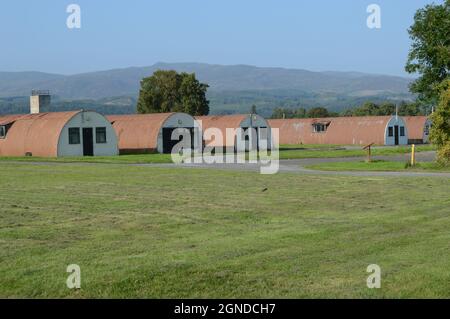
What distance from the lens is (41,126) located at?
194ft

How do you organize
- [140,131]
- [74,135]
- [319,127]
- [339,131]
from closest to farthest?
1. [74,135]
2. [140,131]
3. [339,131]
4. [319,127]

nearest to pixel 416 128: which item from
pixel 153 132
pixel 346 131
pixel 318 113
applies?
pixel 346 131

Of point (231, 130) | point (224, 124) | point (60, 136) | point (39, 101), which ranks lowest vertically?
point (231, 130)

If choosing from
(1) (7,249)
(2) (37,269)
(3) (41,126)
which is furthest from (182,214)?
(3) (41,126)

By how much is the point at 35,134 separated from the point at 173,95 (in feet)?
156

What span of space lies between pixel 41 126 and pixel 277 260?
5097 cm

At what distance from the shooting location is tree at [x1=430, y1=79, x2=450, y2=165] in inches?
1390

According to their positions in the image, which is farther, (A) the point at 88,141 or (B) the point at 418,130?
(B) the point at 418,130

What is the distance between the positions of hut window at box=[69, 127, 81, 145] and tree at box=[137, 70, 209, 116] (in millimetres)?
44681

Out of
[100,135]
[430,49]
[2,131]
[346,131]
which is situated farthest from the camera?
[346,131]

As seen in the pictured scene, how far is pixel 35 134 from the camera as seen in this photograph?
5888cm

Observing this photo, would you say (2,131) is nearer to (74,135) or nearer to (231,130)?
(74,135)

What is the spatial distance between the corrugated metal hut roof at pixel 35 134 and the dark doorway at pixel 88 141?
179cm

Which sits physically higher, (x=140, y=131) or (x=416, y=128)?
(x=140, y=131)
